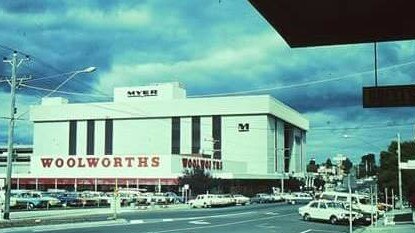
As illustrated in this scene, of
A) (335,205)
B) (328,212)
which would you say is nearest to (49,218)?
(328,212)

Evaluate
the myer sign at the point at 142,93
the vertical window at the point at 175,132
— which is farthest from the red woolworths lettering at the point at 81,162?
the myer sign at the point at 142,93

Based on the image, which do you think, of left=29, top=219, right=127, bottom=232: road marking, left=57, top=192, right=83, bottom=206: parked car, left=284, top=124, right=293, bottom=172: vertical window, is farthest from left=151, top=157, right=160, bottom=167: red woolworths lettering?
left=29, top=219, right=127, bottom=232: road marking

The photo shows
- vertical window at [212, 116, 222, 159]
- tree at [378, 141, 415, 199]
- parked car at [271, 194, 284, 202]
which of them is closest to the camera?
tree at [378, 141, 415, 199]

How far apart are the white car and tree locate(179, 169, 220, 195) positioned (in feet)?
197

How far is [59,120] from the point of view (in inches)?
7151

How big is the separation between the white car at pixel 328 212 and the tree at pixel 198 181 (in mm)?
60006

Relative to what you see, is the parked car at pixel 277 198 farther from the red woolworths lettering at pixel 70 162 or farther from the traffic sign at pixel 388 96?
the traffic sign at pixel 388 96

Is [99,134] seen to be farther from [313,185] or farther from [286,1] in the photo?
[286,1]

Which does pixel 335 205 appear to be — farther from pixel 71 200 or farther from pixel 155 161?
pixel 155 161

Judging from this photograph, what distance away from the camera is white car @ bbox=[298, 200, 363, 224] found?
45531 mm

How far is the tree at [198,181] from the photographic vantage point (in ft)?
356

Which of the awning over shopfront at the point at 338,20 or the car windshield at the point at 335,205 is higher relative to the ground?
the awning over shopfront at the point at 338,20

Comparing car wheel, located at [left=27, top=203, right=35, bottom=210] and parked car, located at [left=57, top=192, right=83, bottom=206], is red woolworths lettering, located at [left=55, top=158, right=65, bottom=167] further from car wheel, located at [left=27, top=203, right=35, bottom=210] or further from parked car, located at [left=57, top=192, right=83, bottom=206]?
car wheel, located at [left=27, top=203, right=35, bottom=210]

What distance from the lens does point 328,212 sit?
46.4 m
